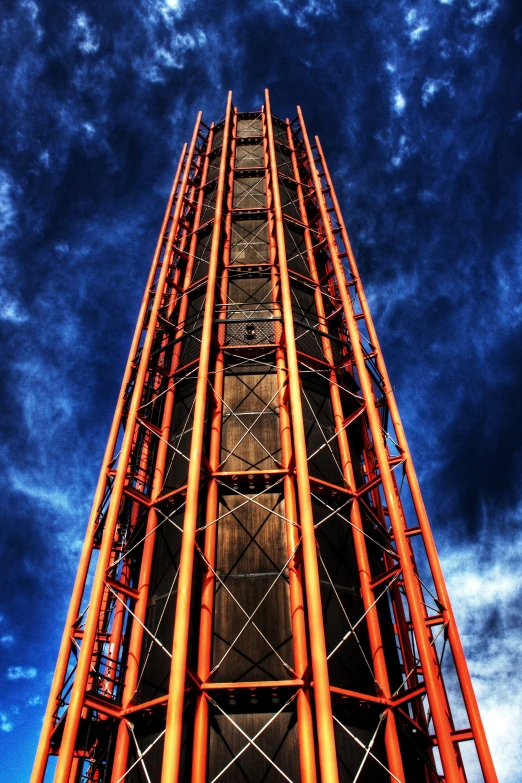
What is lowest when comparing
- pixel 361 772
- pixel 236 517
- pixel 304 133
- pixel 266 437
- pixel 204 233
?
pixel 361 772

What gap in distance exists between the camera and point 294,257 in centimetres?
2395

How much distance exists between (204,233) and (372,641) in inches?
717

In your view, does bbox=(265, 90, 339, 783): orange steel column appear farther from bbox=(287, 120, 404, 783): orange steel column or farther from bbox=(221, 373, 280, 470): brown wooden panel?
bbox=(287, 120, 404, 783): orange steel column

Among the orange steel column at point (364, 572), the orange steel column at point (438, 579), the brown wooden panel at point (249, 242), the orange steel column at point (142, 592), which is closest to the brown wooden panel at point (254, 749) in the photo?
the orange steel column at point (364, 572)

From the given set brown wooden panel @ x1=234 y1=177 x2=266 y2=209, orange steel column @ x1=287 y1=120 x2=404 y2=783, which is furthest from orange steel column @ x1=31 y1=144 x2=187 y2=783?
orange steel column @ x1=287 y1=120 x2=404 y2=783

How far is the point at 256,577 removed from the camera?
14.3 m

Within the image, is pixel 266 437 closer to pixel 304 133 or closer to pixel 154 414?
pixel 154 414

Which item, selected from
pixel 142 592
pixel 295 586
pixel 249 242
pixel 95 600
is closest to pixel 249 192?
pixel 249 242

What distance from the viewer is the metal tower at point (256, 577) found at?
470 inches

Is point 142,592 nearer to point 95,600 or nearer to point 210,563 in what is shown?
point 95,600

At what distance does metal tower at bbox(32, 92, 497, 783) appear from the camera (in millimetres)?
11930

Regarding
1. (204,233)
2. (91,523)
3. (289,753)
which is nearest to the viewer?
(289,753)

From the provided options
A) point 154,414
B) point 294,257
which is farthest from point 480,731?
point 294,257

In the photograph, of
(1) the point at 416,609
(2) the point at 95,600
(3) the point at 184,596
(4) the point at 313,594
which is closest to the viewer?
(4) the point at 313,594
